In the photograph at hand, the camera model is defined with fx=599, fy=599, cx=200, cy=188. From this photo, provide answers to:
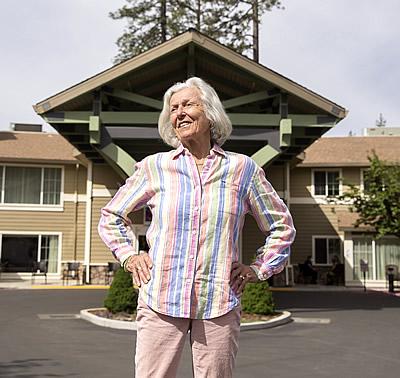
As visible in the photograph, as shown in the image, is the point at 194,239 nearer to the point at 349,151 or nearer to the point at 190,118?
the point at 190,118

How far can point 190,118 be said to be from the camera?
2.53m

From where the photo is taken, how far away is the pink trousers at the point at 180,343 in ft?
7.55

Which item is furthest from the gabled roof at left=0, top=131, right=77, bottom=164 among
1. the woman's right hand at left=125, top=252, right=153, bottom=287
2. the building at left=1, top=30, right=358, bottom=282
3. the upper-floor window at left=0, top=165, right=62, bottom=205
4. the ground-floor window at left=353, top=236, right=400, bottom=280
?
the woman's right hand at left=125, top=252, right=153, bottom=287

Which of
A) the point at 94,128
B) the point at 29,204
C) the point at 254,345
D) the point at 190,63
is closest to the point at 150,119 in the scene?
the point at 94,128

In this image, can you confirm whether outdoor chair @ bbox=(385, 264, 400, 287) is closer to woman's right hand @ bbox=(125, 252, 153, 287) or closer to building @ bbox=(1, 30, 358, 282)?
building @ bbox=(1, 30, 358, 282)

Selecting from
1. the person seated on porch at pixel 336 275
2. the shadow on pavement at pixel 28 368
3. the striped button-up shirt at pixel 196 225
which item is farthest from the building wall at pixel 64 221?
the striped button-up shirt at pixel 196 225

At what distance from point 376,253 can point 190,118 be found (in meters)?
22.3

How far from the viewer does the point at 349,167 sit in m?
24.4

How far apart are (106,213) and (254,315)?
9667 millimetres

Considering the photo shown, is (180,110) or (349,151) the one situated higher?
(349,151)

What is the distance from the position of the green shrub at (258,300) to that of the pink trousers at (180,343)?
9.47 metres

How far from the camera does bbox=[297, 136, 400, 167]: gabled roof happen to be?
79.3 ft

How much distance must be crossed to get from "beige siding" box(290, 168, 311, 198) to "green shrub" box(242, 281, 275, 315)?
12.7m

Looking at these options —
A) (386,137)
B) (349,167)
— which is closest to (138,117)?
(349,167)
